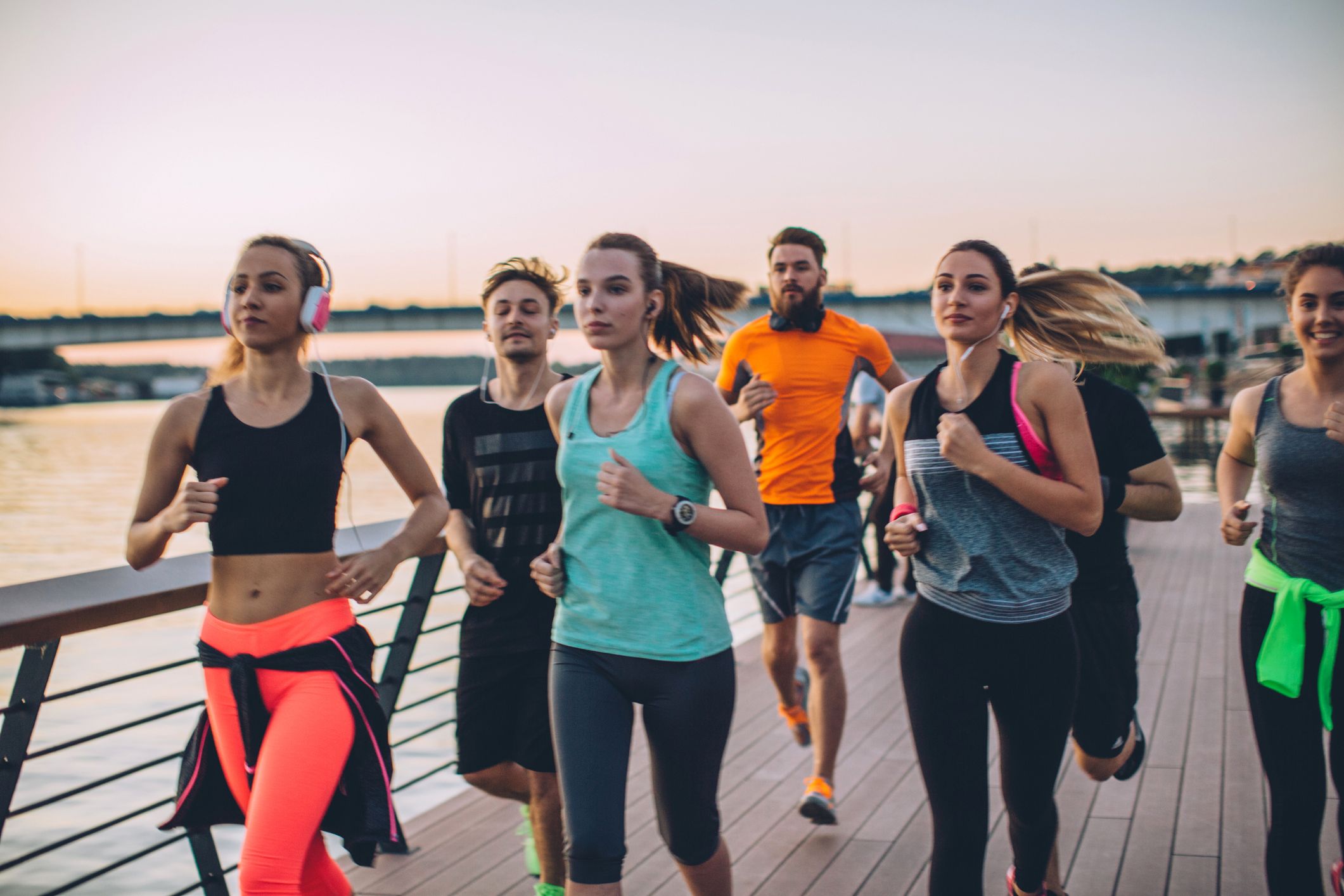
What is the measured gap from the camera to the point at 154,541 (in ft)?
8.20

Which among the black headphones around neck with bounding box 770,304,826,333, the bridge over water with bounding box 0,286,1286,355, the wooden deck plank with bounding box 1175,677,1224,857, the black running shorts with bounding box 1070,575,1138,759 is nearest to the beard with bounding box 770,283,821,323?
the black headphones around neck with bounding box 770,304,826,333

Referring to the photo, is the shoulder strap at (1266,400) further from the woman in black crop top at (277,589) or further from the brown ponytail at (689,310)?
the woman in black crop top at (277,589)

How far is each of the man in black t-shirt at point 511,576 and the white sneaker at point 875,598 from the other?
5227 millimetres

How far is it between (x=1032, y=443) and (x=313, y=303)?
5.60ft

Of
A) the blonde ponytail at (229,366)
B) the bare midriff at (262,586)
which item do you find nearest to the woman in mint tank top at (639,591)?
the bare midriff at (262,586)

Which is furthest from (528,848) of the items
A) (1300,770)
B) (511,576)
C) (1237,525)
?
(1237,525)

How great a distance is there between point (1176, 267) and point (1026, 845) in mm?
50196

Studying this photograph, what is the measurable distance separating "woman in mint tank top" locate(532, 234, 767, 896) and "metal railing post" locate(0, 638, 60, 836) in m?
1.08

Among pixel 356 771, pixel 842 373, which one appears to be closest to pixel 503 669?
pixel 356 771

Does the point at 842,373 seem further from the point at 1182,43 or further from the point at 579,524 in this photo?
the point at 1182,43

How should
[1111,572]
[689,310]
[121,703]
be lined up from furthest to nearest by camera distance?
1. [121,703]
2. [1111,572]
3. [689,310]

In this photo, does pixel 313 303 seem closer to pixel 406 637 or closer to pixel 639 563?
pixel 639 563

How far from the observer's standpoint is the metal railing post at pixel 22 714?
7.73 ft

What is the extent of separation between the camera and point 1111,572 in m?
3.27
